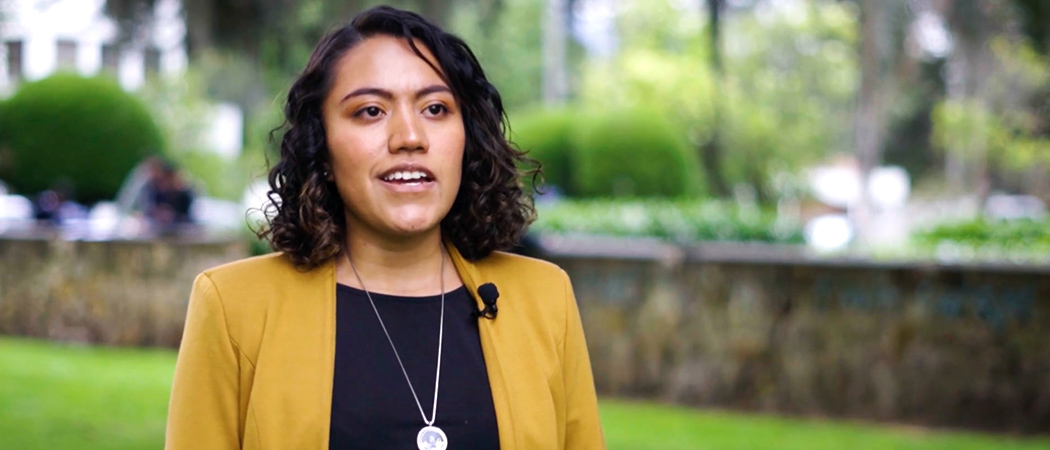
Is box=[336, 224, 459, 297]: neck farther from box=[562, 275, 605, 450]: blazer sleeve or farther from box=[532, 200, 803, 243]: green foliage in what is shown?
box=[532, 200, 803, 243]: green foliage

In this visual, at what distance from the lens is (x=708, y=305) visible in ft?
32.6

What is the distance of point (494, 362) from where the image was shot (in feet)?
7.39

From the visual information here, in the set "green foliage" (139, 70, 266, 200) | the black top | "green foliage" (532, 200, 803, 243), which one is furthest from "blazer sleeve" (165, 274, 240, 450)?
"green foliage" (139, 70, 266, 200)

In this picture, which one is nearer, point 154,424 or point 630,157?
point 154,424

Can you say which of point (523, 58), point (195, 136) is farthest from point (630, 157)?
point (523, 58)

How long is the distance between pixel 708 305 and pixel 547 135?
504 inches

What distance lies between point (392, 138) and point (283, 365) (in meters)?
0.41

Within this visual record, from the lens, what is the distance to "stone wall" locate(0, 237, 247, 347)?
11.8 m

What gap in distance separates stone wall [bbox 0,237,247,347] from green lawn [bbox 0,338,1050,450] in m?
1.16

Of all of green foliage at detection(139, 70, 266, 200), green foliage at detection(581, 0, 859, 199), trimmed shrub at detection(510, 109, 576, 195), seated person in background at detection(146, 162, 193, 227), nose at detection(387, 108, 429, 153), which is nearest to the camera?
nose at detection(387, 108, 429, 153)

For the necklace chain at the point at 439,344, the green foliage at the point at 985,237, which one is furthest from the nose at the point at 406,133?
the green foliage at the point at 985,237

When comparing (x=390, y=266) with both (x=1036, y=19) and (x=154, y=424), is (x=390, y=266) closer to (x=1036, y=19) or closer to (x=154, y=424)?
(x=154, y=424)

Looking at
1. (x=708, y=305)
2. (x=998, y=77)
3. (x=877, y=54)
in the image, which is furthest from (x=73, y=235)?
(x=998, y=77)

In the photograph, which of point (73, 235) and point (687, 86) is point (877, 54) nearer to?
point (73, 235)
